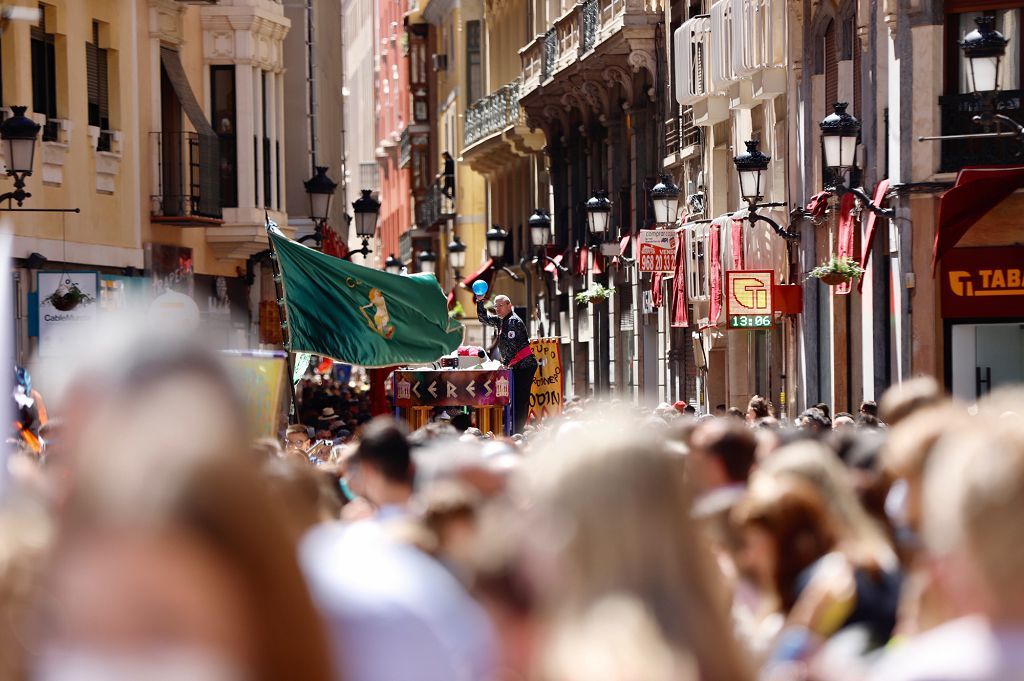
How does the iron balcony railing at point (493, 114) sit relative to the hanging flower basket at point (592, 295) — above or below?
above

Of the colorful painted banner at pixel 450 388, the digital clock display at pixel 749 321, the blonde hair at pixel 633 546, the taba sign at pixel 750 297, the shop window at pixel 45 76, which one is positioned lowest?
the colorful painted banner at pixel 450 388

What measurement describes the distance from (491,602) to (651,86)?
1531 inches

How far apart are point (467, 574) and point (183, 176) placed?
1107 inches

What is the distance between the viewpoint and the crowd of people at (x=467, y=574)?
2916 millimetres

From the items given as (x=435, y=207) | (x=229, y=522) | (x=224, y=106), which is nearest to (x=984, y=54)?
(x=229, y=522)

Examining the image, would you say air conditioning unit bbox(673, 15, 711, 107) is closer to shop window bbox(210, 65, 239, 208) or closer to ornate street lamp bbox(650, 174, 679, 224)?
ornate street lamp bbox(650, 174, 679, 224)

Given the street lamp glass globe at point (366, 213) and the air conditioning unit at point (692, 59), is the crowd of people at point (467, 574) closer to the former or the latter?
the street lamp glass globe at point (366, 213)

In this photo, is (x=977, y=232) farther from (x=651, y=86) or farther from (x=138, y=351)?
(x=138, y=351)

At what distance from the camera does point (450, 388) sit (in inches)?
848

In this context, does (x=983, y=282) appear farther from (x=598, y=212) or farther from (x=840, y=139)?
(x=598, y=212)

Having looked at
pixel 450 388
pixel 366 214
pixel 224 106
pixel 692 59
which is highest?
pixel 692 59

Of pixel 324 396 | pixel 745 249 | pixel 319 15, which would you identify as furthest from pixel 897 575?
pixel 319 15

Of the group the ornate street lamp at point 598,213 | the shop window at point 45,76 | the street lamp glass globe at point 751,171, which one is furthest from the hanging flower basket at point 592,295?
the shop window at point 45,76

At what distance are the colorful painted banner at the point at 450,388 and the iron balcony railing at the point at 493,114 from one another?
3205 centimetres
